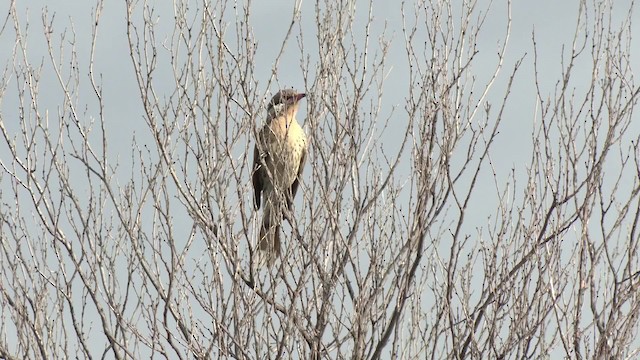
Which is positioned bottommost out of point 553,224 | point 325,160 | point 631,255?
point 631,255

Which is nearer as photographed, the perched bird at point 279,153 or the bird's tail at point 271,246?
the bird's tail at point 271,246

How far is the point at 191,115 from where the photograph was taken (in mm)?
6375

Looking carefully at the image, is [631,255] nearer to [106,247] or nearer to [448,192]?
[448,192]

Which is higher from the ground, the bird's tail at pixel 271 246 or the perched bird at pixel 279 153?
the perched bird at pixel 279 153

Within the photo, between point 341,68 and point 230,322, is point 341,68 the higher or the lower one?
the higher one

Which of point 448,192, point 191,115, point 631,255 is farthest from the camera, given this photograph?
point 191,115

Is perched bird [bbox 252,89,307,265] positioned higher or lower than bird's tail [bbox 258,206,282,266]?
higher

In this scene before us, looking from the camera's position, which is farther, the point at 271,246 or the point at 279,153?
the point at 279,153

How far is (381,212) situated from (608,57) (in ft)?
5.44

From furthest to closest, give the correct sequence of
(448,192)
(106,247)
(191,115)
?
(106,247) → (191,115) → (448,192)

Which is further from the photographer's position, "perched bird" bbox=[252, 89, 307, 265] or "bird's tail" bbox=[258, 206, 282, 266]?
"perched bird" bbox=[252, 89, 307, 265]

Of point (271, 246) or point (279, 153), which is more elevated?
point (279, 153)

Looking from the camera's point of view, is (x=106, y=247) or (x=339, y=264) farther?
(x=106, y=247)

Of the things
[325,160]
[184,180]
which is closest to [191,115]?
[184,180]
